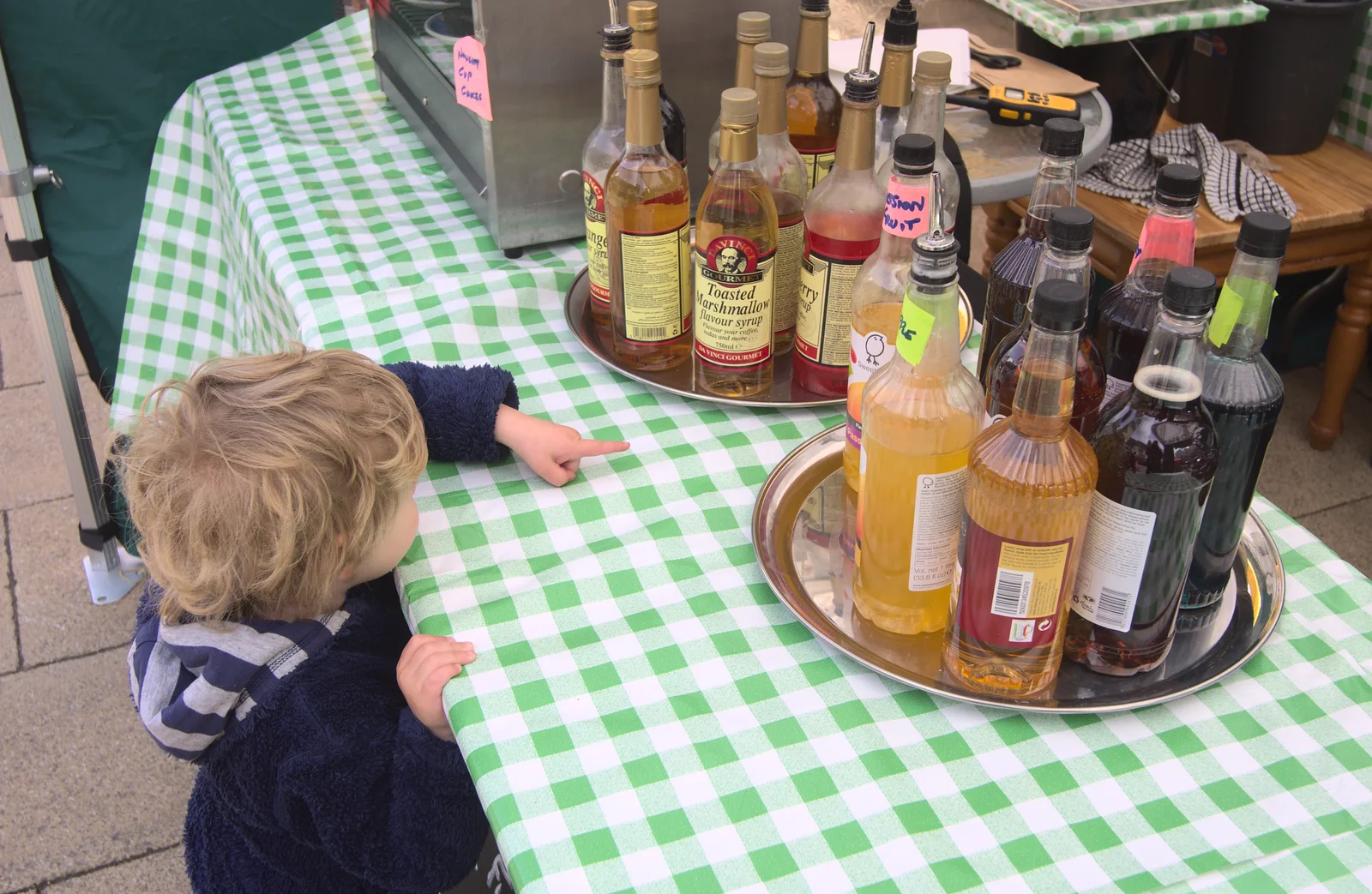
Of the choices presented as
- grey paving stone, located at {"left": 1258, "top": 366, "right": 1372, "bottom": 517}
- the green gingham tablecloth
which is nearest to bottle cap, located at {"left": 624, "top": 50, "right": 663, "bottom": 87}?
the green gingham tablecloth

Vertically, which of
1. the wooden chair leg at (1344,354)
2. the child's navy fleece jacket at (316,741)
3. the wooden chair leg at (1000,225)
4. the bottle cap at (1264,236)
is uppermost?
the bottle cap at (1264,236)

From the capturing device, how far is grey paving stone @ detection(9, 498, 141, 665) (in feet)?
6.35

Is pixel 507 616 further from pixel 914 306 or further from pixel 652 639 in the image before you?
pixel 914 306

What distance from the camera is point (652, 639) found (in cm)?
84

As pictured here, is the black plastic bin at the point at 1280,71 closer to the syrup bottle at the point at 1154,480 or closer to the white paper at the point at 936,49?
the white paper at the point at 936,49

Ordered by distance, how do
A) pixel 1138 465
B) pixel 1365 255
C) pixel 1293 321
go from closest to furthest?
pixel 1138 465, pixel 1365 255, pixel 1293 321

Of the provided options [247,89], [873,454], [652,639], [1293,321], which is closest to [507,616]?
[652,639]

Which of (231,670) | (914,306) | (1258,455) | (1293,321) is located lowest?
(1293,321)

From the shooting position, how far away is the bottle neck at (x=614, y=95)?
111 cm

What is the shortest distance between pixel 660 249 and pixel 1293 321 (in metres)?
2.10

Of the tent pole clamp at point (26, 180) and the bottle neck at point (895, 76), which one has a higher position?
the bottle neck at point (895, 76)

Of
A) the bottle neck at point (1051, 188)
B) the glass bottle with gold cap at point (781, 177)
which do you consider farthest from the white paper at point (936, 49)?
the bottle neck at point (1051, 188)

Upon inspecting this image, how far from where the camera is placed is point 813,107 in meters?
1.11

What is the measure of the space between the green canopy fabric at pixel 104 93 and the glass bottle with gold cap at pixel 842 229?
1.38 meters
